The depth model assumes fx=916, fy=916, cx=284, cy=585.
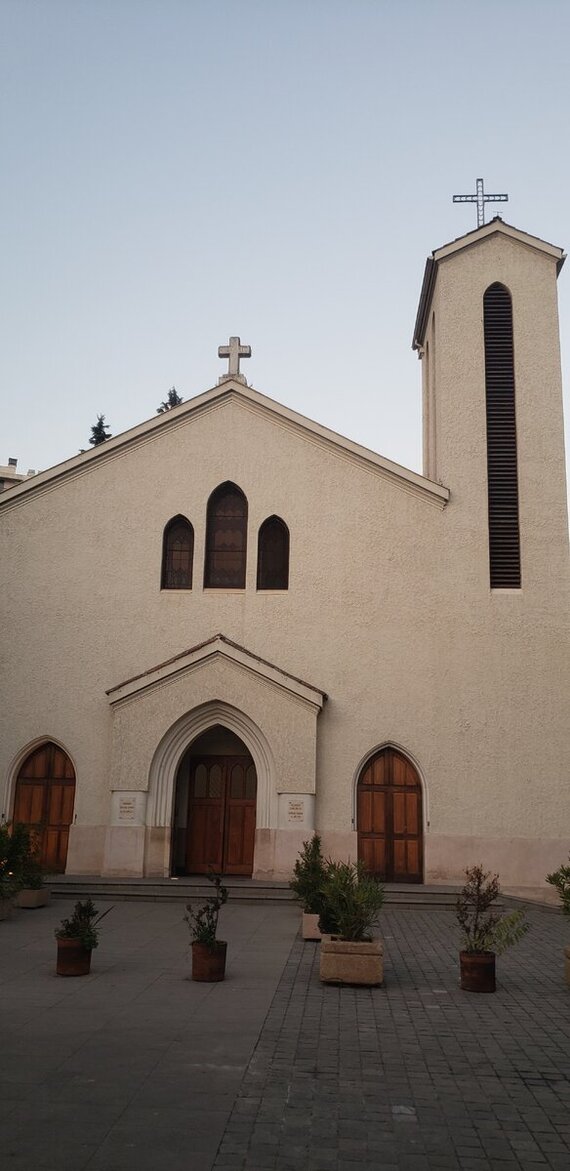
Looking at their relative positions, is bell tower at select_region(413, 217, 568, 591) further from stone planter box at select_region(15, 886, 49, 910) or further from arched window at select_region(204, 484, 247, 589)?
stone planter box at select_region(15, 886, 49, 910)

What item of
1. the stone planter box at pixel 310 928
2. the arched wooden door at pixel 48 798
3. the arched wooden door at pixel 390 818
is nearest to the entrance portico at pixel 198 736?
the arched wooden door at pixel 390 818

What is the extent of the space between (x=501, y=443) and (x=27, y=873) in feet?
42.2

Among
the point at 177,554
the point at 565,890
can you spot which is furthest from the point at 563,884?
the point at 177,554

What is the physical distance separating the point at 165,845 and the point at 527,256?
1510 cm

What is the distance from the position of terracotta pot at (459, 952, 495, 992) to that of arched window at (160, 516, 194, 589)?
446 inches

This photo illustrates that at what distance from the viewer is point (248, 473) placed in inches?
794

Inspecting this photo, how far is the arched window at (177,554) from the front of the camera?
1997cm

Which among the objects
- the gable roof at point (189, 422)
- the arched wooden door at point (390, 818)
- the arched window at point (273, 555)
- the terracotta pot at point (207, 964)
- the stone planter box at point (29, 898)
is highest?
the gable roof at point (189, 422)

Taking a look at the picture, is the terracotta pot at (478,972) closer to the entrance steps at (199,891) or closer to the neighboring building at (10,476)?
the entrance steps at (199,891)

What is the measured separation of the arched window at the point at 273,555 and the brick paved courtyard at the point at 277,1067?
9150mm

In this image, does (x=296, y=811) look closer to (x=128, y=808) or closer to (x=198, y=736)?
(x=198, y=736)

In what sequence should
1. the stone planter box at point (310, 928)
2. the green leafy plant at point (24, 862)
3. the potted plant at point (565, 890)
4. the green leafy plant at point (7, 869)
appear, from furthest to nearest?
the green leafy plant at point (24, 862)
the green leafy plant at point (7, 869)
the stone planter box at point (310, 928)
the potted plant at point (565, 890)

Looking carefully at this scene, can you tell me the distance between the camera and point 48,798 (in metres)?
19.2

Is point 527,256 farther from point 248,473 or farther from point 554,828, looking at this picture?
point 554,828
